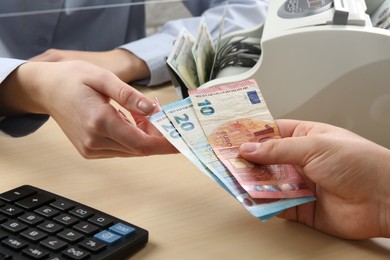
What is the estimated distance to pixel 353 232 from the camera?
0.65 meters

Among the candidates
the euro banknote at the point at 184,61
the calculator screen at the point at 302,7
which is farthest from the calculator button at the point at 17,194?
the calculator screen at the point at 302,7

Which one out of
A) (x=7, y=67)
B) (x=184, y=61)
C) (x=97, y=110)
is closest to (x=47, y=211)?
(x=97, y=110)

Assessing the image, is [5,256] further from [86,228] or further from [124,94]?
[124,94]

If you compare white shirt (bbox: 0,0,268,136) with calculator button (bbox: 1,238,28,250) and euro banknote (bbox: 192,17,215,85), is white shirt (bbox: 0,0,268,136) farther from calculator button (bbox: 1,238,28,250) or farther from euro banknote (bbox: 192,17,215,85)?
calculator button (bbox: 1,238,28,250)

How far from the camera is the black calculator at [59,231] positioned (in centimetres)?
56

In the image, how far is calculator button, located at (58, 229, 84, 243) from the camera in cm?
58

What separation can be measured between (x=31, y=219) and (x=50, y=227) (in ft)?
0.10

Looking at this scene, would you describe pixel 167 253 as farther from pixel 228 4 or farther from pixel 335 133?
pixel 228 4

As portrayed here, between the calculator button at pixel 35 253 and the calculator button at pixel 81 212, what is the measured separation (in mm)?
78

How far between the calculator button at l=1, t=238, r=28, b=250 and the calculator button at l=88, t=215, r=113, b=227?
0.27 ft

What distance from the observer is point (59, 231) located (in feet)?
1.94

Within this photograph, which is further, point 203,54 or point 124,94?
point 203,54

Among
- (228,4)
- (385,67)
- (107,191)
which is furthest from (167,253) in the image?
(228,4)

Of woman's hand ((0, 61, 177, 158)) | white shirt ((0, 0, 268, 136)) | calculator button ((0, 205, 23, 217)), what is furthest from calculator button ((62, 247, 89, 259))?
white shirt ((0, 0, 268, 136))
